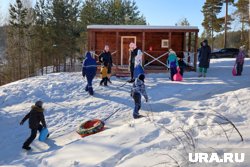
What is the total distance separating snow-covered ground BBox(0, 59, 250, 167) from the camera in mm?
5367

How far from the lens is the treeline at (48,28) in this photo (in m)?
31.5

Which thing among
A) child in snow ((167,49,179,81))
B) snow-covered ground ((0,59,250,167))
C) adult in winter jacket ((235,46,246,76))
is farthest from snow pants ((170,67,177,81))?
adult in winter jacket ((235,46,246,76))

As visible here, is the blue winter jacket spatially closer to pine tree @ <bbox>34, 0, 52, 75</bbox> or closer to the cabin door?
the cabin door

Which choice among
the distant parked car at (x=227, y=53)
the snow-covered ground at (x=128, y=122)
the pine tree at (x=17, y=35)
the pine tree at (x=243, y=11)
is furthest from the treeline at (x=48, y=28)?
the snow-covered ground at (x=128, y=122)

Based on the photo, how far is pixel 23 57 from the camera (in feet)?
112

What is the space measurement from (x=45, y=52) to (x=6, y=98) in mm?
21154

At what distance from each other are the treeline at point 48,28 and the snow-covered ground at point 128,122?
1800 centimetres

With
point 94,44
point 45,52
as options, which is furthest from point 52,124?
point 45,52

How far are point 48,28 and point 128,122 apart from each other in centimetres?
2586

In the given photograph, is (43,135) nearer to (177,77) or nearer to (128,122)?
(128,122)

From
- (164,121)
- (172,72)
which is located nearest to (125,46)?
(172,72)

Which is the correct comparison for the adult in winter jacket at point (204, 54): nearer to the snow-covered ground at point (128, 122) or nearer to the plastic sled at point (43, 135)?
the snow-covered ground at point (128, 122)

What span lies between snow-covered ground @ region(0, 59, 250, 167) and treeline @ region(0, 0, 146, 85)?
1800cm

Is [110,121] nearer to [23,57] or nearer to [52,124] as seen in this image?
[52,124]
